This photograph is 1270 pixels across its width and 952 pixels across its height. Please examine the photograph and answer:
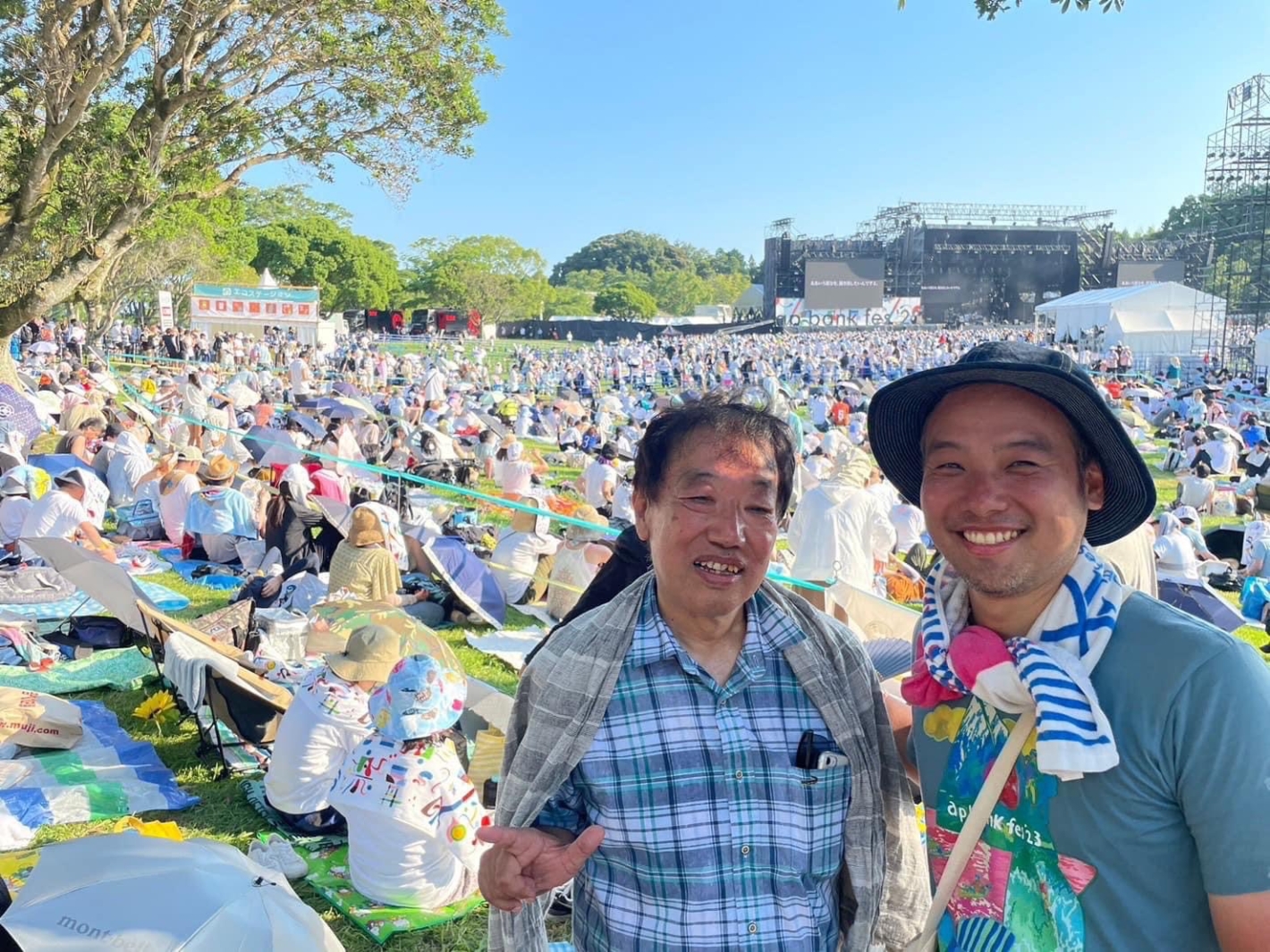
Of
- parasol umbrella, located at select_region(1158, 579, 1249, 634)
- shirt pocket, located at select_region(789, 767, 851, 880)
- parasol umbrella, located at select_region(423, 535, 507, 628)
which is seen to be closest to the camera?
shirt pocket, located at select_region(789, 767, 851, 880)

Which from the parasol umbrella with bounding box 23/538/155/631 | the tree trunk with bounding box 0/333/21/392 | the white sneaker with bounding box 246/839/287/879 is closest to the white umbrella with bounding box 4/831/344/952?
the white sneaker with bounding box 246/839/287/879

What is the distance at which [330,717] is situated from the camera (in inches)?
170

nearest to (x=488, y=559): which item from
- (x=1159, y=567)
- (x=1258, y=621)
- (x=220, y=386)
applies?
(x=1159, y=567)

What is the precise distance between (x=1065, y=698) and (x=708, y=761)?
0.59m

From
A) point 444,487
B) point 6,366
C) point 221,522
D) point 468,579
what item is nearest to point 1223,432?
point 468,579

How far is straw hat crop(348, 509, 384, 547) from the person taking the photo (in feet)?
22.9

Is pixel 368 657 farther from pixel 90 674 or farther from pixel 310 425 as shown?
pixel 310 425

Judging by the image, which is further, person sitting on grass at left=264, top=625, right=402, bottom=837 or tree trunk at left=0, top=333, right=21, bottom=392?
tree trunk at left=0, top=333, right=21, bottom=392

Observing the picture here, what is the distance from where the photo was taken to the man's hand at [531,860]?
4.90 feet

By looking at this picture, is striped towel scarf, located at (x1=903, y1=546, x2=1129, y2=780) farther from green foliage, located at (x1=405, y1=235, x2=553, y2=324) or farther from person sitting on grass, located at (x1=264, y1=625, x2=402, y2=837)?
green foliage, located at (x1=405, y1=235, x2=553, y2=324)

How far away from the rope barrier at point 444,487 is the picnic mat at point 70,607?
1745 mm

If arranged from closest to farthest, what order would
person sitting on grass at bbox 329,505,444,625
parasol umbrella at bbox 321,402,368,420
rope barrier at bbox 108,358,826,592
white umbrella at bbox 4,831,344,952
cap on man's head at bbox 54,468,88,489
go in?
white umbrella at bbox 4,831,344,952 < rope barrier at bbox 108,358,826,592 < person sitting on grass at bbox 329,505,444,625 < cap on man's head at bbox 54,468,88,489 < parasol umbrella at bbox 321,402,368,420

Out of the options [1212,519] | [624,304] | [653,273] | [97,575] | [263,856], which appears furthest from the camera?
[653,273]

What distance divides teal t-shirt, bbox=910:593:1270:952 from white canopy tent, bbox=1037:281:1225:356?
149 feet
